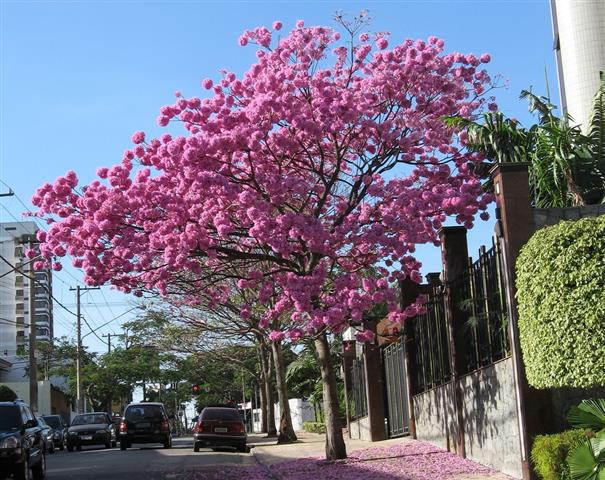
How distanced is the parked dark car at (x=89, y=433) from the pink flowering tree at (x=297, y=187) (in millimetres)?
19006

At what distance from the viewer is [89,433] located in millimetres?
35844

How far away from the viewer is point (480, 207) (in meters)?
17.2

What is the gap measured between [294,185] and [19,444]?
676cm

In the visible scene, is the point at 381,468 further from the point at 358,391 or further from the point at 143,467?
the point at 358,391

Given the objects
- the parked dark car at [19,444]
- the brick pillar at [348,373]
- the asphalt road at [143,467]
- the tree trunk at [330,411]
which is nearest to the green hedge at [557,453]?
the tree trunk at [330,411]

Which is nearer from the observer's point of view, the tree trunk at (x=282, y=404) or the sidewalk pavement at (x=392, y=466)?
the sidewalk pavement at (x=392, y=466)

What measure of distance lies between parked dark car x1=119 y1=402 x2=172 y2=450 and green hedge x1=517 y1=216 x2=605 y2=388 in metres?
23.1

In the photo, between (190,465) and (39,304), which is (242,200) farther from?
(39,304)

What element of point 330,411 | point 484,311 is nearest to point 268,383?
point 330,411

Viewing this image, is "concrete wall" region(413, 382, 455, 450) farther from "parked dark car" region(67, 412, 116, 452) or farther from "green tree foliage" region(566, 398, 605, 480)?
"parked dark car" region(67, 412, 116, 452)

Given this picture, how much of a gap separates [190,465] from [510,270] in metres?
12.2

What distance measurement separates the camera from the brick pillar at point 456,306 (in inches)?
634

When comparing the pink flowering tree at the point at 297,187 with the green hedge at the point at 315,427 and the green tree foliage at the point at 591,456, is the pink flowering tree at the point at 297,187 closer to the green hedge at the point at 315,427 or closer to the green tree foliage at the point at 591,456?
the green tree foliage at the point at 591,456

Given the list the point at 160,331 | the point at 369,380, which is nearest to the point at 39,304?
the point at 160,331
